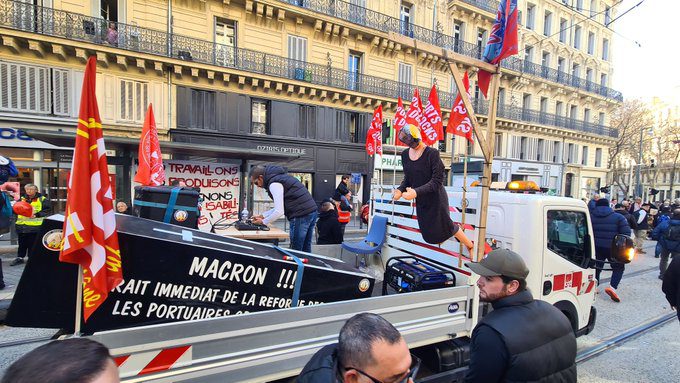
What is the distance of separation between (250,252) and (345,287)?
889mm

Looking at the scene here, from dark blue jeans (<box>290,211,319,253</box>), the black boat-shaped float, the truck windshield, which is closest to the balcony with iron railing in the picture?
dark blue jeans (<box>290,211,319,253</box>)

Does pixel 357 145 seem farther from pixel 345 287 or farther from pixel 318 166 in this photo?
pixel 345 287

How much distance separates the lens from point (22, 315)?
1963 mm

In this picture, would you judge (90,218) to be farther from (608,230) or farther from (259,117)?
(259,117)

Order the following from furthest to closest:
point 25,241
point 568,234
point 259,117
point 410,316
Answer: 1. point 259,117
2. point 25,241
3. point 568,234
4. point 410,316

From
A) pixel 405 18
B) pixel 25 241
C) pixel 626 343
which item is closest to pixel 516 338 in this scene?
pixel 626 343

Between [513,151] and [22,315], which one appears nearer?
[22,315]

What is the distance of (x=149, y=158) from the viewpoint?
8258mm

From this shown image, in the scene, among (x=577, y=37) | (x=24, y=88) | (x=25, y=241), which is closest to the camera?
(x=25, y=241)

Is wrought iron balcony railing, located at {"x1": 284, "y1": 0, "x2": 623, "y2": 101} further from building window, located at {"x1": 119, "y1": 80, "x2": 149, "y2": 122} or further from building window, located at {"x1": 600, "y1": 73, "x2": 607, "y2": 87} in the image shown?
building window, located at {"x1": 600, "y1": 73, "x2": 607, "y2": 87}

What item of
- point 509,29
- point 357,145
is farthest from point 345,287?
point 357,145

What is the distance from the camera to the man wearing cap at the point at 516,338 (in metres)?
1.76

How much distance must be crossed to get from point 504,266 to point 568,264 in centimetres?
235

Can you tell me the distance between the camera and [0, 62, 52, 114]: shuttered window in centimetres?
1291
